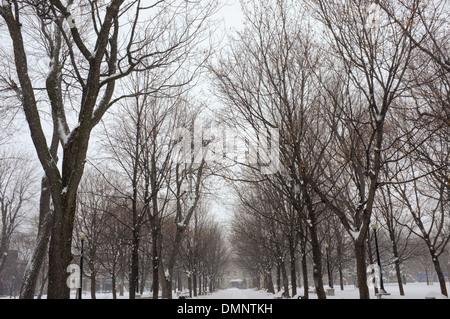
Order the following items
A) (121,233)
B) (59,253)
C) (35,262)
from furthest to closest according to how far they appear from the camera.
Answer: (121,233)
(35,262)
(59,253)

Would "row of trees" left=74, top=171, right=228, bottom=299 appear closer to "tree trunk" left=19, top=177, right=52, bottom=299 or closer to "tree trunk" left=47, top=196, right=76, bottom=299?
"tree trunk" left=19, top=177, right=52, bottom=299

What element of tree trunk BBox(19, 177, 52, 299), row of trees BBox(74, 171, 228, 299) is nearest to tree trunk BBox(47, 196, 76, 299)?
tree trunk BBox(19, 177, 52, 299)

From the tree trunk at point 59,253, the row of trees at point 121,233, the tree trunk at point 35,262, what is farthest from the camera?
the row of trees at point 121,233

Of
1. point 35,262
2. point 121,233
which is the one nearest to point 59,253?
point 35,262

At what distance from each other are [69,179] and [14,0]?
3.43 m

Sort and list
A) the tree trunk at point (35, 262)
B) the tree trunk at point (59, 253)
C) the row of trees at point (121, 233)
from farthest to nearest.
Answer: the row of trees at point (121, 233) → the tree trunk at point (35, 262) → the tree trunk at point (59, 253)

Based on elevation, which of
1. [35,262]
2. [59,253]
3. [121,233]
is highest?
[121,233]

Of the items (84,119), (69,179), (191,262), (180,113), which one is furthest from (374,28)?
(191,262)

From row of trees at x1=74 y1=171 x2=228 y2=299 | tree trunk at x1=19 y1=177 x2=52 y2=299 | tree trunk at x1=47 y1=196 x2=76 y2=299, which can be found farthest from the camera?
row of trees at x1=74 y1=171 x2=228 y2=299

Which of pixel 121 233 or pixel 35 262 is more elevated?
pixel 121 233

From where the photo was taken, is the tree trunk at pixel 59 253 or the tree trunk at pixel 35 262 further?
the tree trunk at pixel 35 262

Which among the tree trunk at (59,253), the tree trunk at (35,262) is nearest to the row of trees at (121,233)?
the tree trunk at (35,262)

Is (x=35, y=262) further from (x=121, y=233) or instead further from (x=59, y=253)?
(x=121, y=233)

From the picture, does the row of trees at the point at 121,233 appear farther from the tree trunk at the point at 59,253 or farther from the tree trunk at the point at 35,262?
the tree trunk at the point at 59,253
